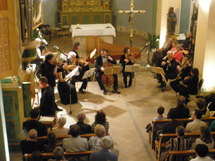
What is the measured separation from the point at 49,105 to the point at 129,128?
206 centimetres

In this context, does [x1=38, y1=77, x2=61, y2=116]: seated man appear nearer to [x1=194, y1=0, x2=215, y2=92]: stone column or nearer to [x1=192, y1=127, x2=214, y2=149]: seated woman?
[x1=192, y1=127, x2=214, y2=149]: seated woman

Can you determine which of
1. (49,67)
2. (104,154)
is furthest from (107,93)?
(104,154)

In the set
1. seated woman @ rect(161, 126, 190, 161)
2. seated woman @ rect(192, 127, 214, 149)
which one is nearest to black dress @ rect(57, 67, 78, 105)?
seated woman @ rect(161, 126, 190, 161)

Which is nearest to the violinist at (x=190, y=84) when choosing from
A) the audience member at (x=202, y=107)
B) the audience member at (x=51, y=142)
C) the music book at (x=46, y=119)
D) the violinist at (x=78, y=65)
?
the audience member at (x=202, y=107)

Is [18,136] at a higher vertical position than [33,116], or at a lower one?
lower

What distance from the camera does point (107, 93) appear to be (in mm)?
11117

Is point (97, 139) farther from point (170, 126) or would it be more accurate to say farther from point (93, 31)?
point (93, 31)

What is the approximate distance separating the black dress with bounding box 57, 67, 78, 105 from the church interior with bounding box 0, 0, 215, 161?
3 centimetres

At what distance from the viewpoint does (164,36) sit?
14.7 meters

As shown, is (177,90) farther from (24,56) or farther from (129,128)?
(24,56)

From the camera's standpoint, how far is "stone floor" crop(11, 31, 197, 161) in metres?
7.96

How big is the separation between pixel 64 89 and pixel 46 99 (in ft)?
6.46

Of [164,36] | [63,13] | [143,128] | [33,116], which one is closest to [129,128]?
[143,128]

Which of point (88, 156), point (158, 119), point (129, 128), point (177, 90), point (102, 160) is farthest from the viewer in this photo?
point (177, 90)
